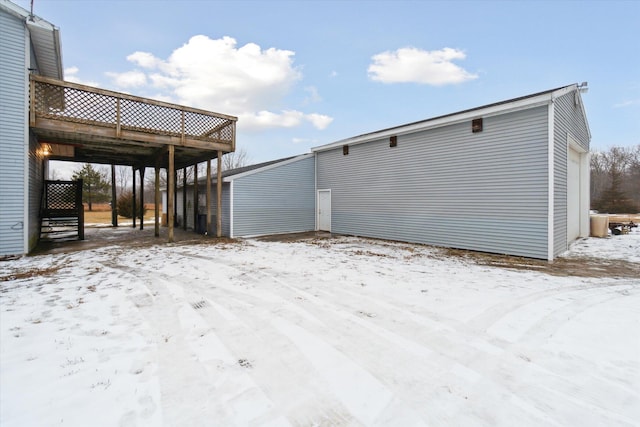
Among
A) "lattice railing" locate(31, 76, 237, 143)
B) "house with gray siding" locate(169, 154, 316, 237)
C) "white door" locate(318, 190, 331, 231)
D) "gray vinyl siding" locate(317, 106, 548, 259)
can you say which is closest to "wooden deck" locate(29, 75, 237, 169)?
"lattice railing" locate(31, 76, 237, 143)

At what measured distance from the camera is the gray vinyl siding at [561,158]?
7.29 meters

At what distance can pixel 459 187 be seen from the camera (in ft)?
28.5

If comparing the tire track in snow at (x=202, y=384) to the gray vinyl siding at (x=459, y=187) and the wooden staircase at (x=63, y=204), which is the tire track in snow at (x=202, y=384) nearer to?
the gray vinyl siding at (x=459, y=187)

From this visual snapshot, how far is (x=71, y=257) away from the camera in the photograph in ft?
23.1

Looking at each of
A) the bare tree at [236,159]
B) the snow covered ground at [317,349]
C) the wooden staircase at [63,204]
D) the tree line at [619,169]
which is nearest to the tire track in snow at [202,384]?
the snow covered ground at [317,349]

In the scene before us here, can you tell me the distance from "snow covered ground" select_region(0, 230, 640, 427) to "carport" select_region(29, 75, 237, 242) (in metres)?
4.48

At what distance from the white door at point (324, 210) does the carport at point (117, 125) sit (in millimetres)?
4906

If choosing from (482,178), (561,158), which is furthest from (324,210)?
(561,158)

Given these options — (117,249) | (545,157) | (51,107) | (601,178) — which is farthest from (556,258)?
(601,178)

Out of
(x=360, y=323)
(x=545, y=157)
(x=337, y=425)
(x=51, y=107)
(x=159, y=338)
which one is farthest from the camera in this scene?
(x=51, y=107)

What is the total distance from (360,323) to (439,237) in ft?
22.7

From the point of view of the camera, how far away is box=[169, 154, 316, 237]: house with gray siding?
37.1 ft

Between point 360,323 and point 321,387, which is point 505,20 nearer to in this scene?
point 360,323

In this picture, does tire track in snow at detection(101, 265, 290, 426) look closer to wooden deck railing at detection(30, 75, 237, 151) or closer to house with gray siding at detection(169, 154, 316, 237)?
wooden deck railing at detection(30, 75, 237, 151)
